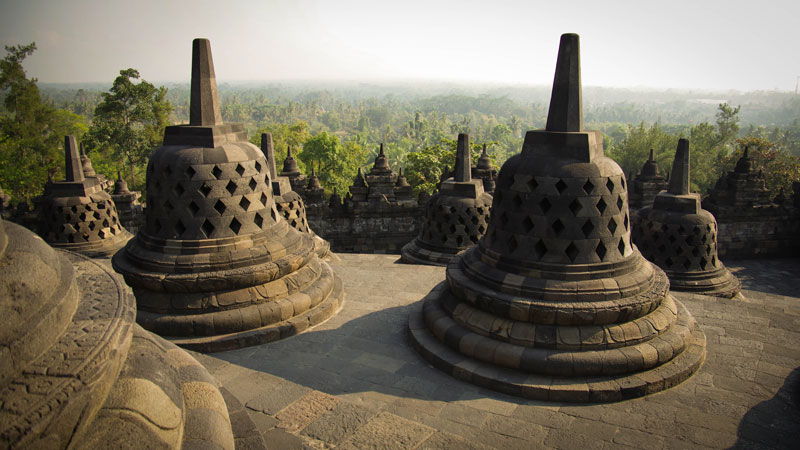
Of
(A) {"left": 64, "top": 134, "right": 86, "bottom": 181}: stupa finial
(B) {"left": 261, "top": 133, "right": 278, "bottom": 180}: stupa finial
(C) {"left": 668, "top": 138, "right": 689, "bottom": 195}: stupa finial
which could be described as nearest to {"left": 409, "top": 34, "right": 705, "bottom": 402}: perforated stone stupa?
(C) {"left": 668, "top": 138, "right": 689, "bottom": 195}: stupa finial

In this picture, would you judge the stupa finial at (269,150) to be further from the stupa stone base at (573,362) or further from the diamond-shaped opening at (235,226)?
the stupa stone base at (573,362)

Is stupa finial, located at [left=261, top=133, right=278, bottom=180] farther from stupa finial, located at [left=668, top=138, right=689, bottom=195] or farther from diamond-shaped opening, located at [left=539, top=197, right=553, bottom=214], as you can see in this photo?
stupa finial, located at [left=668, top=138, right=689, bottom=195]

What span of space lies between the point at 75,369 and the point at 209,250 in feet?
13.5

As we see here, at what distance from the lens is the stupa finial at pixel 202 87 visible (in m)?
5.95

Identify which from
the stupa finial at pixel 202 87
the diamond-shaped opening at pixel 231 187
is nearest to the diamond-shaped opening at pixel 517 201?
the diamond-shaped opening at pixel 231 187

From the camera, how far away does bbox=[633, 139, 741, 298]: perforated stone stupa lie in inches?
406

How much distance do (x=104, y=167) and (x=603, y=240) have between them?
3613 centimetres

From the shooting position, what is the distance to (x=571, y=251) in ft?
15.8

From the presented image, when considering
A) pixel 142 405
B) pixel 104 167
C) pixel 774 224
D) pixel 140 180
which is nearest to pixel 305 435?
pixel 142 405

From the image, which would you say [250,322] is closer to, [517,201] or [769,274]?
[517,201]

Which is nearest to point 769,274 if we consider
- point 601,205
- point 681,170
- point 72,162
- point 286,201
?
point 681,170

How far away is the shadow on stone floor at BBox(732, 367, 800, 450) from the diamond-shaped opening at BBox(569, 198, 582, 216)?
87.2 inches

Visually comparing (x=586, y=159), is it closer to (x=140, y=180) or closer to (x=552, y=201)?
(x=552, y=201)

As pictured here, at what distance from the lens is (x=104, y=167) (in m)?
32.6
